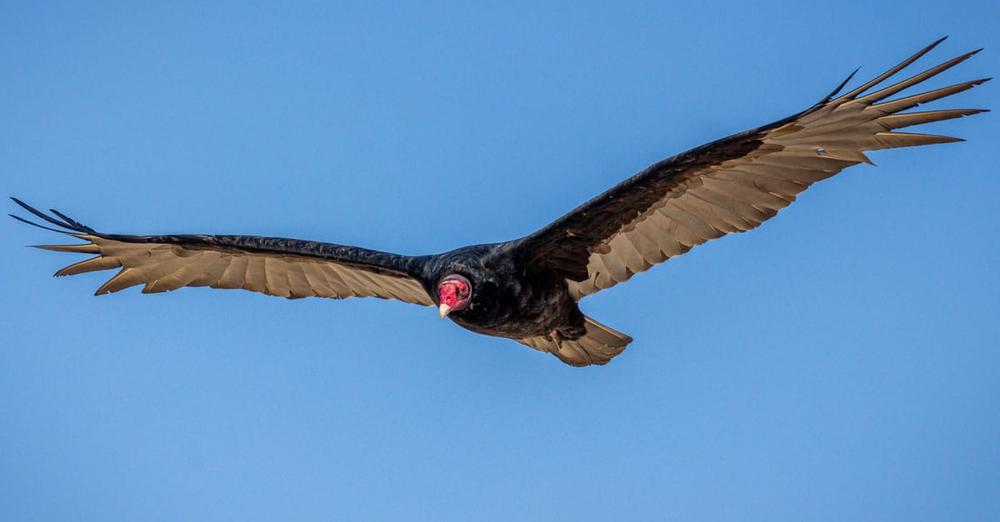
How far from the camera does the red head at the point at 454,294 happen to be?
23.9ft

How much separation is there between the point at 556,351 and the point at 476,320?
1278 millimetres

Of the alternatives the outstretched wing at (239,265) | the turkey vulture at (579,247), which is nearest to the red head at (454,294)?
the turkey vulture at (579,247)

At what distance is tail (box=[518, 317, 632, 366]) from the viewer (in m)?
8.45

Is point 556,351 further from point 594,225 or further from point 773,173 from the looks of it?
point 773,173

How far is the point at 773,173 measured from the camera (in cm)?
726

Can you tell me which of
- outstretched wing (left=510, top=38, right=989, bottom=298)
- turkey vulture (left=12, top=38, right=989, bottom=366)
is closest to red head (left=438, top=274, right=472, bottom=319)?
turkey vulture (left=12, top=38, right=989, bottom=366)

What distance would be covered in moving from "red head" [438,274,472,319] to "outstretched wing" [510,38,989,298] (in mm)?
464

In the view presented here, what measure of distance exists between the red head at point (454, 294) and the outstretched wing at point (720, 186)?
1.52ft

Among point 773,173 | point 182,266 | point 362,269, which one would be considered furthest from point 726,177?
point 182,266

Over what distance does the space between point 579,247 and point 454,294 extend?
100cm

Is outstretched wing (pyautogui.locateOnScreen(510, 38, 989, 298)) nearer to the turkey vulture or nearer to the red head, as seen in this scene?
the turkey vulture

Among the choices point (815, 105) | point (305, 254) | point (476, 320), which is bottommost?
point (476, 320)

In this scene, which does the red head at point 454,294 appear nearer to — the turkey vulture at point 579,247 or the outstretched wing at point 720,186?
the turkey vulture at point 579,247

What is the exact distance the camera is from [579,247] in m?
7.74
